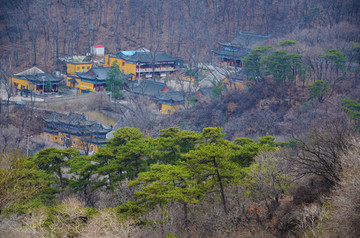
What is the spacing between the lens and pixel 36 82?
1219 inches

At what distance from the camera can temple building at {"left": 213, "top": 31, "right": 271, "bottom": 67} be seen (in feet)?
111

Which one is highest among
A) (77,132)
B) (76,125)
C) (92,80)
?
(92,80)

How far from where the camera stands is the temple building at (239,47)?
3391cm

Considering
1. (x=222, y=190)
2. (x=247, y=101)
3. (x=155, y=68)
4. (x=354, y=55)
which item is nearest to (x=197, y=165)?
(x=222, y=190)

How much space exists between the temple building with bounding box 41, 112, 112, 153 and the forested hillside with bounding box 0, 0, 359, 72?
1421 cm

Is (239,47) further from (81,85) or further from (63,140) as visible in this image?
(63,140)

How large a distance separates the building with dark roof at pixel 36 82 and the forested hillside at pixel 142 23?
512 centimetres

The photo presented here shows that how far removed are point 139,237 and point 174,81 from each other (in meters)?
25.4

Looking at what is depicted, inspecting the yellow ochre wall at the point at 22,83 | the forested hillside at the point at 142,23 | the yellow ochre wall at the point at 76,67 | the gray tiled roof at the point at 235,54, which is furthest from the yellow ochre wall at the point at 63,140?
the gray tiled roof at the point at 235,54

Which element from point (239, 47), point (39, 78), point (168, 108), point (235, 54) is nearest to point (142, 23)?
point (239, 47)

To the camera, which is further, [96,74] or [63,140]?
[96,74]

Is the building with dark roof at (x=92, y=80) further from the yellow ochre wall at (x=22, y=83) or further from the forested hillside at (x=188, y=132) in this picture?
the yellow ochre wall at (x=22, y=83)

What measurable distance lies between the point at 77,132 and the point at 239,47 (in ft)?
58.6

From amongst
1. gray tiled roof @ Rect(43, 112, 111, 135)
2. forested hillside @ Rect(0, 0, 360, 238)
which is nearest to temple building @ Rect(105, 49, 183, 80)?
forested hillside @ Rect(0, 0, 360, 238)
